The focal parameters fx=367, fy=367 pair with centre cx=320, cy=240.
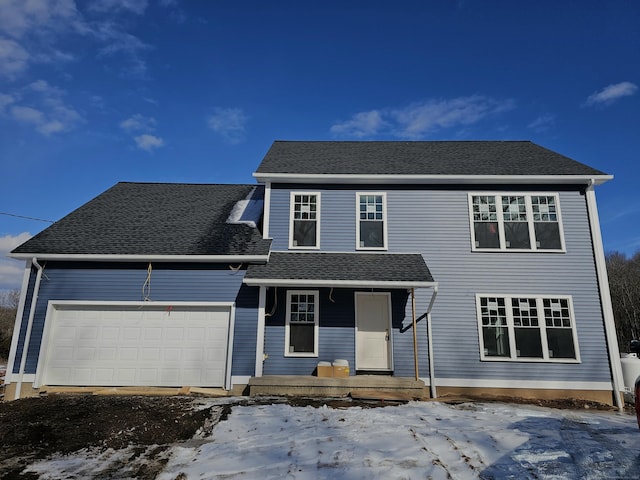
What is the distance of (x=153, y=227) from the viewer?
10.9 m

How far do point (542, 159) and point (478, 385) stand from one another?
7.33 m

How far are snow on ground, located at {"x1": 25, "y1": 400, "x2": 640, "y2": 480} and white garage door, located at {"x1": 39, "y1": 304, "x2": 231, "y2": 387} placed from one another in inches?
114

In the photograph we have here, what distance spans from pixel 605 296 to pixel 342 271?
23.2 ft

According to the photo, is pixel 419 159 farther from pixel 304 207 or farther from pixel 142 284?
pixel 142 284

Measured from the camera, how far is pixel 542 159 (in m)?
11.7

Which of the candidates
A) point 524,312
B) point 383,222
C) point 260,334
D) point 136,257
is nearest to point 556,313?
point 524,312

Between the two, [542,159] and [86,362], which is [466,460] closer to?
[86,362]

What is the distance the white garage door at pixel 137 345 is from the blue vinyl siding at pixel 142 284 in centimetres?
28

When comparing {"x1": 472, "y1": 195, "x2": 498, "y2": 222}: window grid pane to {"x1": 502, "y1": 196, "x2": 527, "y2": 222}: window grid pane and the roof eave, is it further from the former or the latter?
the roof eave

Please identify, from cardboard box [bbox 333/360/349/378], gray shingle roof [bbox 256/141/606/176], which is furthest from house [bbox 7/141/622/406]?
cardboard box [bbox 333/360/349/378]

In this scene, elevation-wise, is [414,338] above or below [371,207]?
below

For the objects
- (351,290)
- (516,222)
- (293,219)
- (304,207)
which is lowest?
(351,290)

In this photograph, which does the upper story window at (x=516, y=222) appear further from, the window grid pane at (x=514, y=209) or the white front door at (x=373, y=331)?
the white front door at (x=373, y=331)

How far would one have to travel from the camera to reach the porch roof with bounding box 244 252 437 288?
360 inches
